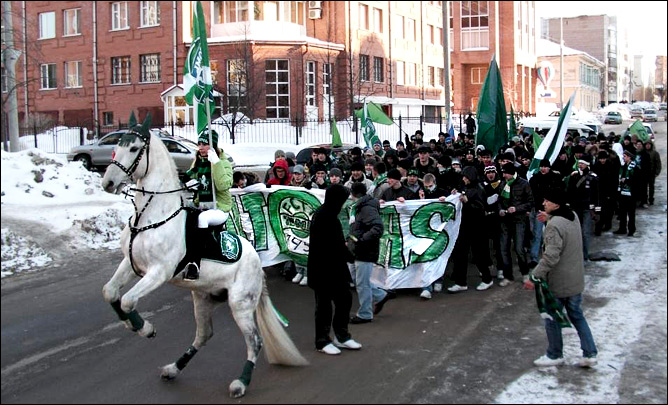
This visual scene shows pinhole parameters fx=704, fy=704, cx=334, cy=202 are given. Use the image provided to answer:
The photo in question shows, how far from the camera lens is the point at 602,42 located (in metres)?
110

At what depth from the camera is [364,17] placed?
4844 centimetres

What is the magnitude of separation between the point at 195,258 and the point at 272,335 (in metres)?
1.16

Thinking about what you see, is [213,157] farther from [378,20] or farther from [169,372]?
[378,20]

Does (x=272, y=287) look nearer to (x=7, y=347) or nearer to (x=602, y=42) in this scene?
(x=7, y=347)

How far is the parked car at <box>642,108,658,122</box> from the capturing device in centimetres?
5441

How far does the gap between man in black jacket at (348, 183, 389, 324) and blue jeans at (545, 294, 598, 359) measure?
238 centimetres

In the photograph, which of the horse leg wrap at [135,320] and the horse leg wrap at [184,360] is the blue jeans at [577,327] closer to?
the horse leg wrap at [184,360]

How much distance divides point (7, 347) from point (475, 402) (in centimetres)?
396

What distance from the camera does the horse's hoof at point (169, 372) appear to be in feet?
21.3

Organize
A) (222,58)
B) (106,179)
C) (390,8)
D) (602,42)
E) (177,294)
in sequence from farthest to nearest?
(602,42) < (390,8) < (222,58) < (177,294) < (106,179)

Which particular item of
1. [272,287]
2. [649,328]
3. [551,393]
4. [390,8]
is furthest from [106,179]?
[390,8]

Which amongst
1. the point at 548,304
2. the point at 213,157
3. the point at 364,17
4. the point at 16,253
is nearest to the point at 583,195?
the point at 548,304

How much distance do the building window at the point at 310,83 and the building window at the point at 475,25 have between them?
2466cm

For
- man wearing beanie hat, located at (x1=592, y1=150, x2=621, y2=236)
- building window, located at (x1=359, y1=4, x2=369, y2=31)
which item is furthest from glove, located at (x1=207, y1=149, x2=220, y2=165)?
building window, located at (x1=359, y1=4, x2=369, y2=31)
